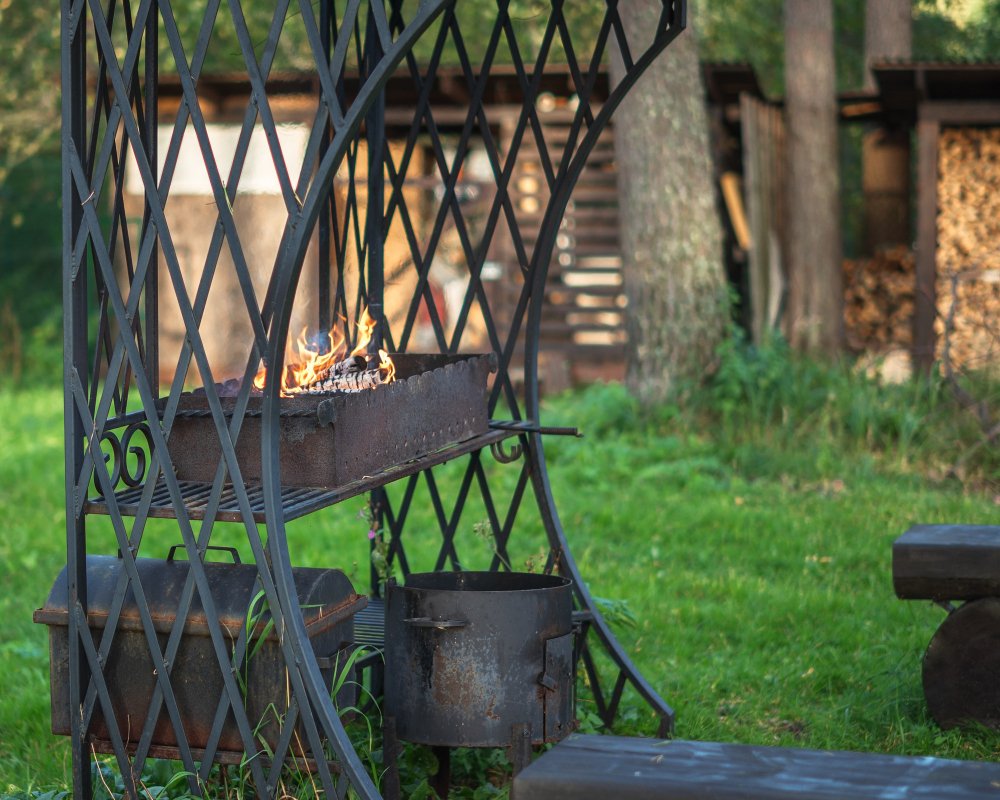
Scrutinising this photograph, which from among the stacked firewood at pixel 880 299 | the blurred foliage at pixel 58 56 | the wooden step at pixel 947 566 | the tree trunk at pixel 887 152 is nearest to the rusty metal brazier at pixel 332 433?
the wooden step at pixel 947 566

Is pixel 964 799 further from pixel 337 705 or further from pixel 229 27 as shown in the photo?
pixel 229 27

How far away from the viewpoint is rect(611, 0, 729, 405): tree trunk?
9.60 metres

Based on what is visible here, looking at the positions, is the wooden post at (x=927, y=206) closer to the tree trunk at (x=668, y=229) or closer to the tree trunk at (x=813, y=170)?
the tree trunk at (x=813, y=170)

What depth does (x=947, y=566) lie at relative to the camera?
4320mm

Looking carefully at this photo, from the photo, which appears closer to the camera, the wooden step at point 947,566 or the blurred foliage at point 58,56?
the wooden step at point 947,566

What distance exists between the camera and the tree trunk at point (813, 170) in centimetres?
1261

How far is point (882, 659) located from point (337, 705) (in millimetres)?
2548

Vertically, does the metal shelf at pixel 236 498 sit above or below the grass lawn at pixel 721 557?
above

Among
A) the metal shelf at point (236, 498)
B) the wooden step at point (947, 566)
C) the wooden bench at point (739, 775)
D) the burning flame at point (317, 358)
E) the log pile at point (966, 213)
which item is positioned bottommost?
the wooden bench at point (739, 775)

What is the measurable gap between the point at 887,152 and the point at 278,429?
13695 mm

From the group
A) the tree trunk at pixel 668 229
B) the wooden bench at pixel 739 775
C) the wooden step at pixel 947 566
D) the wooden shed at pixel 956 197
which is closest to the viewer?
the wooden bench at pixel 739 775

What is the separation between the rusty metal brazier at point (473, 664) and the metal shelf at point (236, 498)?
399 millimetres

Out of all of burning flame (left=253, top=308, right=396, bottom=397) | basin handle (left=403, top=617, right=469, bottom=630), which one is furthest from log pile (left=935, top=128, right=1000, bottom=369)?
basin handle (left=403, top=617, right=469, bottom=630)

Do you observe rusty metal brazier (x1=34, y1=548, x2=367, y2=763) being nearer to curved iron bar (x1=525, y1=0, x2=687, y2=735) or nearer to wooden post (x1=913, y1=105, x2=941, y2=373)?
curved iron bar (x1=525, y1=0, x2=687, y2=735)
